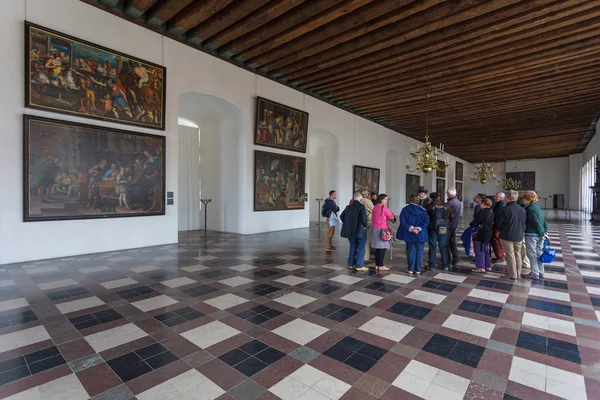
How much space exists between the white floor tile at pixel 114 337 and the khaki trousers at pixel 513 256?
18.8 feet

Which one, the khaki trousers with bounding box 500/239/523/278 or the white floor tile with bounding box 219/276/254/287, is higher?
the khaki trousers with bounding box 500/239/523/278

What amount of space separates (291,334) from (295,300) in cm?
104

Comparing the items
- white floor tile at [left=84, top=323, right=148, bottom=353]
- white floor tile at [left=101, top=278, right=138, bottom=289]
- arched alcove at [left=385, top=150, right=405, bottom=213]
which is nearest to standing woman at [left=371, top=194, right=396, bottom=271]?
white floor tile at [left=84, top=323, right=148, bottom=353]

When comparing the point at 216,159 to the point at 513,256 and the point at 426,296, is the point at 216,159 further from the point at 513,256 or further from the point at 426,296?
the point at 513,256

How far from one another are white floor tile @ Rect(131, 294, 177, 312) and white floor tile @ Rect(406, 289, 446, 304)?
336 centimetres

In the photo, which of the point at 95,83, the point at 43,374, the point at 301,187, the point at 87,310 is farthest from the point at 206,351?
the point at 301,187

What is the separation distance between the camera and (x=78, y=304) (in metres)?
4.10

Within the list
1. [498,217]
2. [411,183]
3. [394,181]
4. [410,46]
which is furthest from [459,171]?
[498,217]

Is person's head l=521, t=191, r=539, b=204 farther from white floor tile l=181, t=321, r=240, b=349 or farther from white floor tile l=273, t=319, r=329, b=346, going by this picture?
white floor tile l=181, t=321, r=240, b=349

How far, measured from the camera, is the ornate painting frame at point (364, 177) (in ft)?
52.5

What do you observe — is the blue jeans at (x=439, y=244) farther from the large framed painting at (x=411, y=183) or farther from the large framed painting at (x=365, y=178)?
the large framed painting at (x=411, y=183)

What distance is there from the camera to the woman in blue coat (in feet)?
18.8

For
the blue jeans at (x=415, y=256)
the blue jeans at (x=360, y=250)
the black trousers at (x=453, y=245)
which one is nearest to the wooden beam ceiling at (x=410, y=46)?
the black trousers at (x=453, y=245)

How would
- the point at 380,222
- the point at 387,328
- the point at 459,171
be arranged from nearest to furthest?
the point at 387,328, the point at 380,222, the point at 459,171
